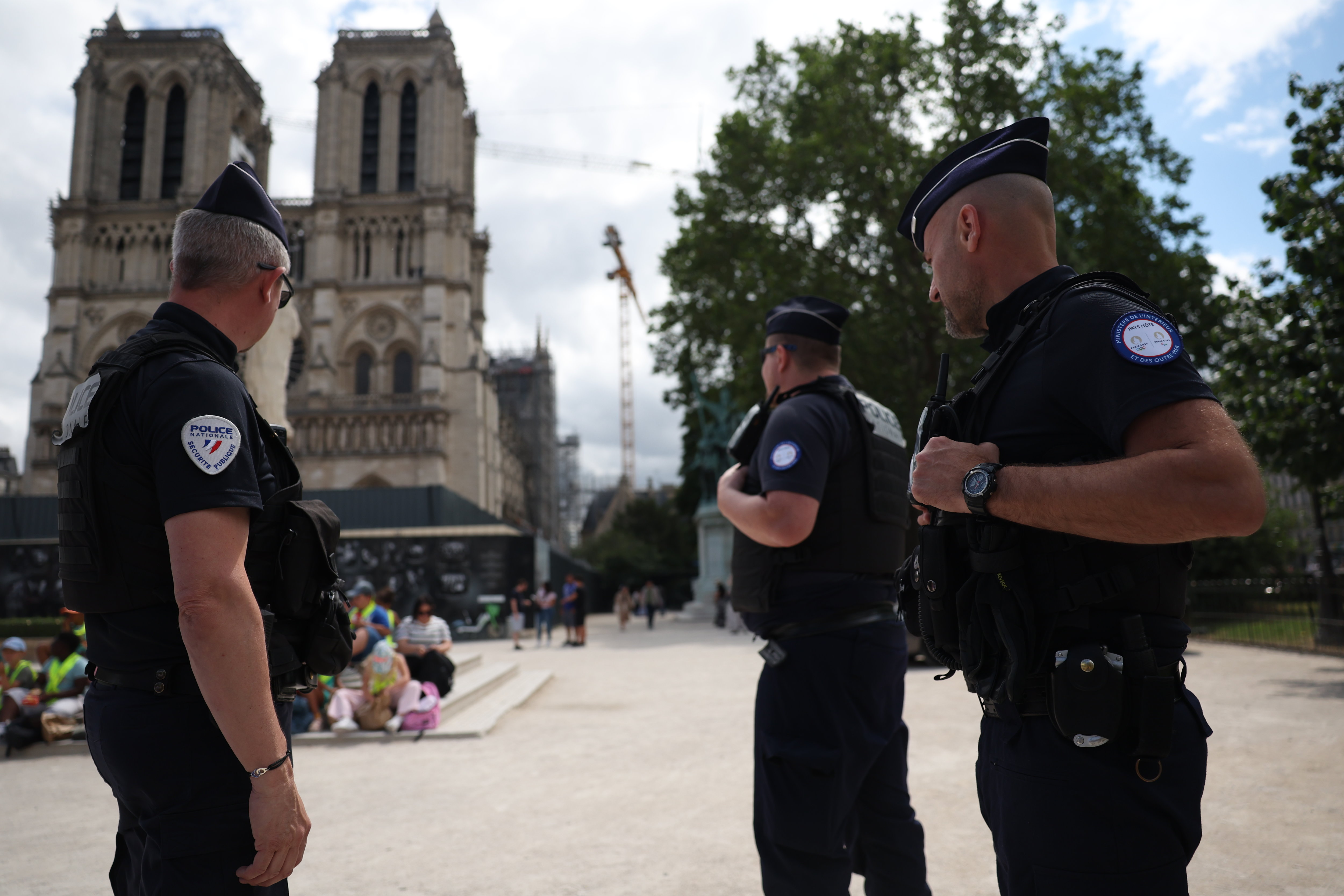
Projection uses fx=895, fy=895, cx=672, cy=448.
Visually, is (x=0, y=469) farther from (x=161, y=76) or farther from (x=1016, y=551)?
(x=1016, y=551)

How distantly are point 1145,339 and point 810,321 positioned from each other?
183 cm

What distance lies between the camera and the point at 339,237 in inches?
2121

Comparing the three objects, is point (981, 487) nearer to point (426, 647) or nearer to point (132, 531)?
point (132, 531)

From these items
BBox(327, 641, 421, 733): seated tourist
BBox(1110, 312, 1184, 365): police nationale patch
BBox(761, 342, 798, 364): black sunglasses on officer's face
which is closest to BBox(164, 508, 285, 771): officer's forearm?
BBox(1110, 312, 1184, 365): police nationale patch

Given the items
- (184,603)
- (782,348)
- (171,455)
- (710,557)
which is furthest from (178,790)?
(710,557)

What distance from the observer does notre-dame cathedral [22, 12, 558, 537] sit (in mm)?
51656

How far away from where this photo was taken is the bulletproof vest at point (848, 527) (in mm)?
2910

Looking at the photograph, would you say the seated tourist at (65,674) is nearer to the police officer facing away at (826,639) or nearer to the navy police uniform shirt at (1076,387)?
the police officer facing away at (826,639)

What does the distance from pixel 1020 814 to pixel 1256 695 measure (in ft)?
31.8

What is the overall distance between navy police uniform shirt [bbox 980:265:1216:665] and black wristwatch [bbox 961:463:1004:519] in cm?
6

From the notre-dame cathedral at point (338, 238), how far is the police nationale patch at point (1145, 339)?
2023 inches

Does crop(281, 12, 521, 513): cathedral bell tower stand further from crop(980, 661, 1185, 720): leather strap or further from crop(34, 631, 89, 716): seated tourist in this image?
crop(980, 661, 1185, 720): leather strap

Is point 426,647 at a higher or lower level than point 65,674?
higher

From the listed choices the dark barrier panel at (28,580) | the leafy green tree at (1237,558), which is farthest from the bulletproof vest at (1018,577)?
the dark barrier panel at (28,580)
